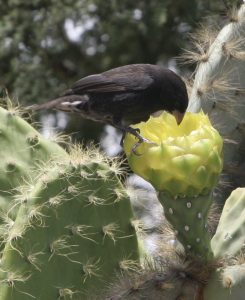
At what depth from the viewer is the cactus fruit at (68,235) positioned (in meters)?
1.75

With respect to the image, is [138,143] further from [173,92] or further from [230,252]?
[173,92]

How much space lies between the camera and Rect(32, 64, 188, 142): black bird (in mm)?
2227

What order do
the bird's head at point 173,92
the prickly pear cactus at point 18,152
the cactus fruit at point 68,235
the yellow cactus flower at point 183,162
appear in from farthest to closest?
the bird's head at point 173,92 < the prickly pear cactus at point 18,152 < the cactus fruit at point 68,235 < the yellow cactus flower at point 183,162

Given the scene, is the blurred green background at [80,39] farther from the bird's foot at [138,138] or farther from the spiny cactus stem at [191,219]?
the spiny cactus stem at [191,219]

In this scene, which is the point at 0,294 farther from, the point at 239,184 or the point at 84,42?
the point at 84,42

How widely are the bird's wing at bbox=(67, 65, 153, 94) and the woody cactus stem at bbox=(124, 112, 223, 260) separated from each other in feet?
1.77

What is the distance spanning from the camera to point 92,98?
7.75 ft

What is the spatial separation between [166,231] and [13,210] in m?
0.33

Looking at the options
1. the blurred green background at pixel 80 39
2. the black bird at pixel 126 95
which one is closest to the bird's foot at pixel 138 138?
the black bird at pixel 126 95

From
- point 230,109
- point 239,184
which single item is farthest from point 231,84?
point 239,184

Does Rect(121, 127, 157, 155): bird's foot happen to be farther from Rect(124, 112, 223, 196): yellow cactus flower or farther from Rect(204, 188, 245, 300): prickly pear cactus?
Rect(204, 188, 245, 300): prickly pear cactus

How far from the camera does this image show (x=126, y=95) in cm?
232

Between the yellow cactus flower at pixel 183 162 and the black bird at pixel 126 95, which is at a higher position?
the yellow cactus flower at pixel 183 162

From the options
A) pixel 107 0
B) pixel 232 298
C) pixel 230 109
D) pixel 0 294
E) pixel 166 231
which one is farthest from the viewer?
pixel 107 0
